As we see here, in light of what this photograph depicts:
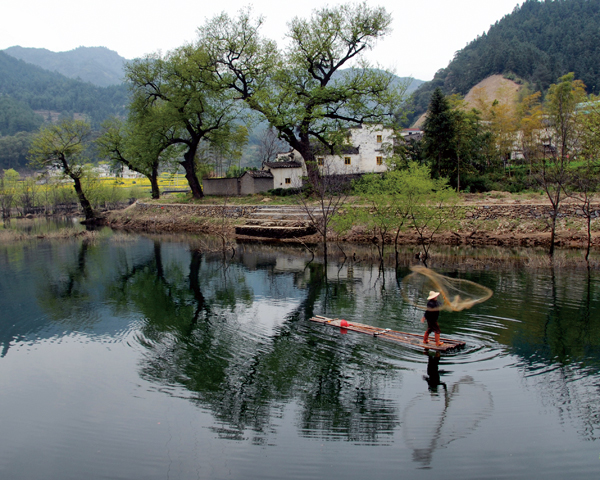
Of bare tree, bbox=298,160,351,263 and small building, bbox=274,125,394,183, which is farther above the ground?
small building, bbox=274,125,394,183

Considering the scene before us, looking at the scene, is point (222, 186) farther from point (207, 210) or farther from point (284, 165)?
point (284, 165)

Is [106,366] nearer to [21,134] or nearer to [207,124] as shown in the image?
[207,124]

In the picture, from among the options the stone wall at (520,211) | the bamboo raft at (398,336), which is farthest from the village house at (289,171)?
the bamboo raft at (398,336)

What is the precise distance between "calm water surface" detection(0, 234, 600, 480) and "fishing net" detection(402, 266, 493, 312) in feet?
1.86

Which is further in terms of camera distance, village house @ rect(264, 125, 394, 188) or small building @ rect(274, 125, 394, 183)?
small building @ rect(274, 125, 394, 183)

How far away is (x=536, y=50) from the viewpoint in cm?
12588

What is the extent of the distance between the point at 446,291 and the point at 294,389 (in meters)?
9.37

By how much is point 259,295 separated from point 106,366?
27.4 ft

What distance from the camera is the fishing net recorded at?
17078mm

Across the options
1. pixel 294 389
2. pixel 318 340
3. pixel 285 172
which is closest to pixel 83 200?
pixel 285 172

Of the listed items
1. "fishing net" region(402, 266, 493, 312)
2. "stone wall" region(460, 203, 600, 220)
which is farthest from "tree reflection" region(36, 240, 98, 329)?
"stone wall" region(460, 203, 600, 220)

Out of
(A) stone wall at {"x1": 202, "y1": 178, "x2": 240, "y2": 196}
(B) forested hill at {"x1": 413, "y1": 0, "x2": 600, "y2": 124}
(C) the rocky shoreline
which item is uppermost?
(B) forested hill at {"x1": 413, "y1": 0, "x2": 600, "y2": 124}

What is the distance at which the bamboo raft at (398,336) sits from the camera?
12.9m

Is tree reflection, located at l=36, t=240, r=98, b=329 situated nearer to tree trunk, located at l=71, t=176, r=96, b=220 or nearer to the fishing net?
the fishing net
